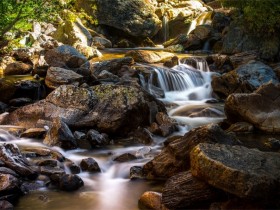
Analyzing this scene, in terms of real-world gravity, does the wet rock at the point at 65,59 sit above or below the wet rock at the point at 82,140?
above

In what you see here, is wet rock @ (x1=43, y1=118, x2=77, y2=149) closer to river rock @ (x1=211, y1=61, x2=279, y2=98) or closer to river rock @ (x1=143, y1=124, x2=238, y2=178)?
river rock @ (x1=143, y1=124, x2=238, y2=178)

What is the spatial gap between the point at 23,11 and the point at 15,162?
4.71m

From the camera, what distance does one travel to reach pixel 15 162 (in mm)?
7090

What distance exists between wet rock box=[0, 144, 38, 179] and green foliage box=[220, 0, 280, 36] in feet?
53.2

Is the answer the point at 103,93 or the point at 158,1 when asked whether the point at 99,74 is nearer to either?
the point at 103,93

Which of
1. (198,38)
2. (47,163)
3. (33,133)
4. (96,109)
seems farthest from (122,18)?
(47,163)

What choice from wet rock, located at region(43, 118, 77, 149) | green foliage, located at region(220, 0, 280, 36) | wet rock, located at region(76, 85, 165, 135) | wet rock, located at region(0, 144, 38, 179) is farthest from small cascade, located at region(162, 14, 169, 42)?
wet rock, located at region(0, 144, 38, 179)

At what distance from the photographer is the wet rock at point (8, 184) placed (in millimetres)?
6197

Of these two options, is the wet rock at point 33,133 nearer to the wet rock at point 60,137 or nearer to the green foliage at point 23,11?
the wet rock at point 60,137

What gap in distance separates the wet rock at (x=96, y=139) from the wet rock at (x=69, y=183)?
256cm

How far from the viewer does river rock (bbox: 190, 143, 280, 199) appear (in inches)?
207

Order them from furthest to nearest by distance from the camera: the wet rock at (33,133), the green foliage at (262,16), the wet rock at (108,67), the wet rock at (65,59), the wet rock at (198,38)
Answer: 1. the wet rock at (198,38)
2. the green foliage at (262,16)
3. the wet rock at (65,59)
4. the wet rock at (108,67)
5. the wet rock at (33,133)

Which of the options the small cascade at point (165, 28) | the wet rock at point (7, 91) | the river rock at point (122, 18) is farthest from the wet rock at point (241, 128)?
the small cascade at point (165, 28)

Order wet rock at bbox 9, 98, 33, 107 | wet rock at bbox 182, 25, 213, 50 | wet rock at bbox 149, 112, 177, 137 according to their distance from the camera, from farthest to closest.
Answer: wet rock at bbox 182, 25, 213, 50 < wet rock at bbox 9, 98, 33, 107 < wet rock at bbox 149, 112, 177, 137
